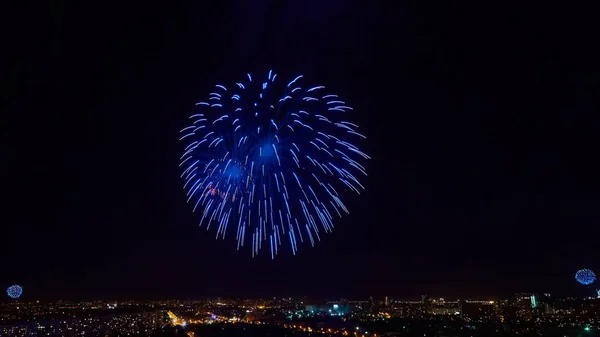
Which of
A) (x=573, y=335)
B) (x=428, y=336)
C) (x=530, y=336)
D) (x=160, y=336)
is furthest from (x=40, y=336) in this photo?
(x=573, y=335)

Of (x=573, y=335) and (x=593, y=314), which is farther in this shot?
(x=593, y=314)

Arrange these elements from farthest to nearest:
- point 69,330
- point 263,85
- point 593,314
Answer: point 593,314 < point 69,330 < point 263,85

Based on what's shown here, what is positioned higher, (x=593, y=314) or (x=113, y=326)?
(x=593, y=314)

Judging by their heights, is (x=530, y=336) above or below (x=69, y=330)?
above

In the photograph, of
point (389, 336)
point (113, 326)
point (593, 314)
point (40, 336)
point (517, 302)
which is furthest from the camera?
point (517, 302)

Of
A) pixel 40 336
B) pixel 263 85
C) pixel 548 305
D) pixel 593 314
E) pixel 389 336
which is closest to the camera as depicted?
pixel 263 85

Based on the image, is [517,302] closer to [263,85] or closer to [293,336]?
[293,336]

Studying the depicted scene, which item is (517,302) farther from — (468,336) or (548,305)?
(468,336)

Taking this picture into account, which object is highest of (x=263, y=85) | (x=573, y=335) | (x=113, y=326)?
(x=263, y=85)

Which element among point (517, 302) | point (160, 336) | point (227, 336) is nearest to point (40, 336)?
point (160, 336)
